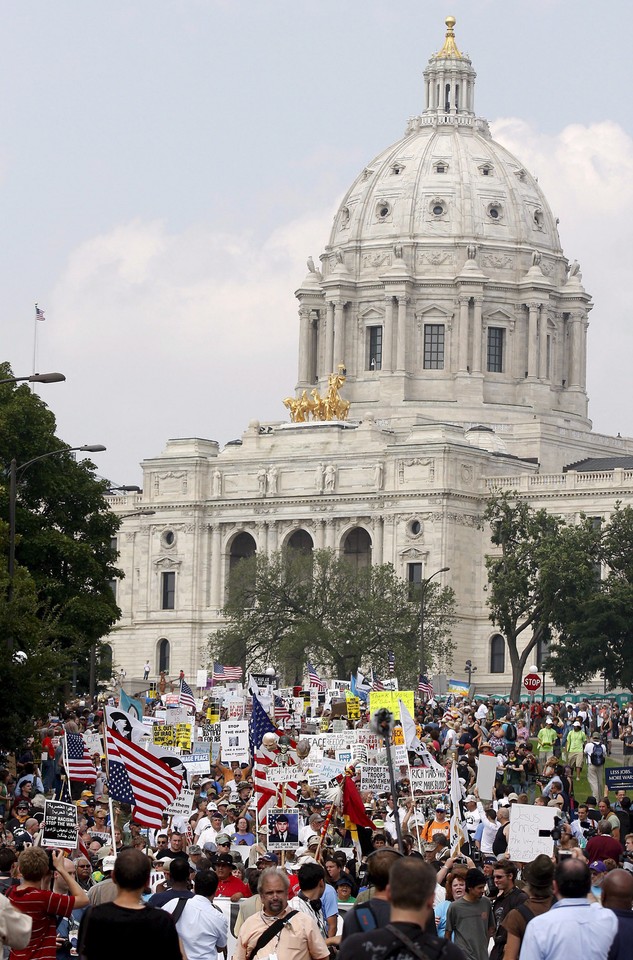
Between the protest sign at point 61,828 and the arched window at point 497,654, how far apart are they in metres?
102

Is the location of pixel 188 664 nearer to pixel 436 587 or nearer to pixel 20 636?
pixel 436 587

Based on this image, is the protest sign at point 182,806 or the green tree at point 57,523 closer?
the protest sign at point 182,806

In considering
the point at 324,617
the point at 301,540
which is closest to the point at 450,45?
the point at 301,540

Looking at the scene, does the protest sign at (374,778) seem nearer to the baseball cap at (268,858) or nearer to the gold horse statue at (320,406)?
the baseball cap at (268,858)

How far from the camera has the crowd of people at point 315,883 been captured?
15.0 meters

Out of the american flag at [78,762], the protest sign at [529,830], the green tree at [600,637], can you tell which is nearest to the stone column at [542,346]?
the green tree at [600,637]

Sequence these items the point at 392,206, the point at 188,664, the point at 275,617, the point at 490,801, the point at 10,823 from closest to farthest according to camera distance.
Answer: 1. the point at 10,823
2. the point at 490,801
3. the point at 275,617
4. the point at 188,664
5. the point at 392,206

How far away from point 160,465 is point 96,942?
4770 inches

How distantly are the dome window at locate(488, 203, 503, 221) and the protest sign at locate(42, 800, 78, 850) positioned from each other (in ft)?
411

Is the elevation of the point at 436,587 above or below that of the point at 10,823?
above

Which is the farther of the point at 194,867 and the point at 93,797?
the point at 93,797

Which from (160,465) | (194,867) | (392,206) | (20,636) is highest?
(392,206)

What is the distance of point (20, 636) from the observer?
158ft

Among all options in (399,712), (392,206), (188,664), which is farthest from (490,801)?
(392,206)
